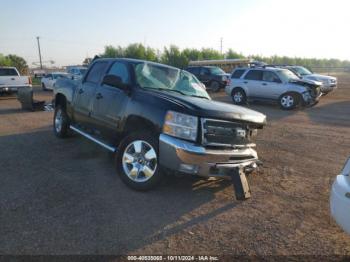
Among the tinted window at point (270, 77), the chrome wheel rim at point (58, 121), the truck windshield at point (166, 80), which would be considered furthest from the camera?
the tinted window at point (270, 77)

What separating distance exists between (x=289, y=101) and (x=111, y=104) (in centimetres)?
1141

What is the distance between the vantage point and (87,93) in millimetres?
6285

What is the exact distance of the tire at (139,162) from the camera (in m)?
4.48

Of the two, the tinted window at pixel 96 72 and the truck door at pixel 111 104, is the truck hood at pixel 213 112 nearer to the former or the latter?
the truck door at pixel 111 104

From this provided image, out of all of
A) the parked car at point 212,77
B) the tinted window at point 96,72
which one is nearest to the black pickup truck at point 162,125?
the tinted window at point 96,72

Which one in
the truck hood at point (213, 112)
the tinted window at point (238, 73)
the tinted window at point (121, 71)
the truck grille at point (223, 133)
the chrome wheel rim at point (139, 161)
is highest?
the tinted window at point (121, 71)

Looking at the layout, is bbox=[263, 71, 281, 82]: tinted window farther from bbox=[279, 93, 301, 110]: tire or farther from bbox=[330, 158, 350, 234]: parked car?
bbox=[330, 158, 350, 234]: parked car

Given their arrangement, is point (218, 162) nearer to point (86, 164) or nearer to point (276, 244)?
point (276, 244)

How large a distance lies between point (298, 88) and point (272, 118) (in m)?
3.22

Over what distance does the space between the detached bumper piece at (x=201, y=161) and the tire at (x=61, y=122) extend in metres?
4.01

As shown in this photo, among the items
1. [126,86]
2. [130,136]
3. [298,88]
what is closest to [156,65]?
[126,86]

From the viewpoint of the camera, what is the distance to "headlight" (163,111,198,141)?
13.9 ft

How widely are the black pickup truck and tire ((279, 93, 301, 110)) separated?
10.0 metres

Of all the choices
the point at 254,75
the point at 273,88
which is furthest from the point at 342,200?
the point at 254,75
